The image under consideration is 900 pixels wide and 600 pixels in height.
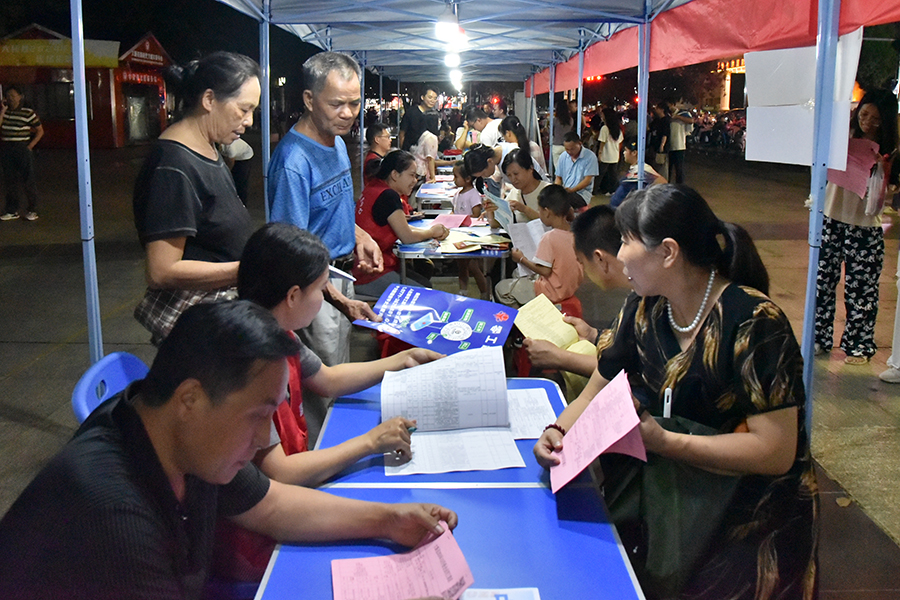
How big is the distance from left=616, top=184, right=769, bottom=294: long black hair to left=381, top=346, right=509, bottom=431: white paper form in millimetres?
585

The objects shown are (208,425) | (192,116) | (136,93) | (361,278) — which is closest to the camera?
(208,425)

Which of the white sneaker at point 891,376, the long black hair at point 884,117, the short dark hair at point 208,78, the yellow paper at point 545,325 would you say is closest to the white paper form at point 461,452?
the yellow paper at point 545,325

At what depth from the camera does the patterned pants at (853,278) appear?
193 inches

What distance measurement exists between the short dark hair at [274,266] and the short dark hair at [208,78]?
71cm

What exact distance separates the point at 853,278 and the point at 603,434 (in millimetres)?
4121

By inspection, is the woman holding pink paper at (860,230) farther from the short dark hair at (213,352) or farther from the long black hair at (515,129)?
the long black hair at (515,129)

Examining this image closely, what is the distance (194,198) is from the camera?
92.4 inches

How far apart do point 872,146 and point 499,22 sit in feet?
13.6

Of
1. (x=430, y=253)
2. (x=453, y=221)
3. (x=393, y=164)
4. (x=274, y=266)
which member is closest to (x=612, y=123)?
(x=453, y=221)

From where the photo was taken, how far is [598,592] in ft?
4.66

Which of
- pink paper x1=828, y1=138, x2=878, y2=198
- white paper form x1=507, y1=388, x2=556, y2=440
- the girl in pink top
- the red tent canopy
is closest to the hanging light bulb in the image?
the girl in pink top

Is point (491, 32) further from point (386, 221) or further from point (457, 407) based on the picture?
point (457, 407)

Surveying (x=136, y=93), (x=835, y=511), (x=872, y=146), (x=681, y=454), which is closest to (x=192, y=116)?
(x=681, y=454)

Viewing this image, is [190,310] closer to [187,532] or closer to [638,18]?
[187,532]
